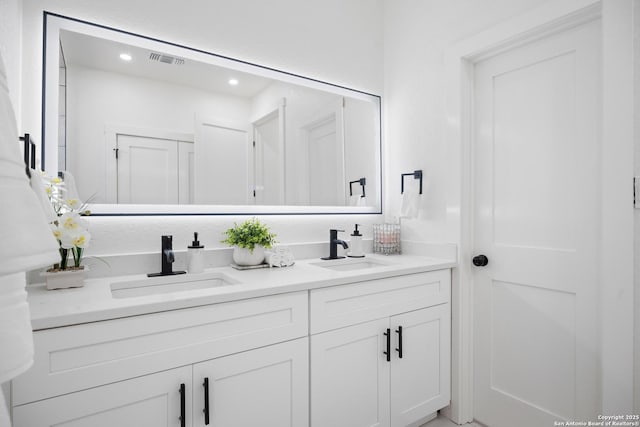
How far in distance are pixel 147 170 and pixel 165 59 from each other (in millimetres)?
531

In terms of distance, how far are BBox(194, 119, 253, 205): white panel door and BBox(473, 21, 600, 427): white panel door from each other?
1281mm

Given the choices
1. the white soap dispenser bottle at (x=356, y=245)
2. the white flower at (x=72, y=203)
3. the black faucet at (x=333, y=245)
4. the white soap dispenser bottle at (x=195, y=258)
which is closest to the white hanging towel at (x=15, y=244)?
the white flower at (x=72, y=203)

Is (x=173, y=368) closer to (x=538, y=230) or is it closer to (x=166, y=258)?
(x=166, y=258)

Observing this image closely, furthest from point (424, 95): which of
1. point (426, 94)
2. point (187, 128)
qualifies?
point (187, 128)

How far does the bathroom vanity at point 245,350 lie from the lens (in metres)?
0.92

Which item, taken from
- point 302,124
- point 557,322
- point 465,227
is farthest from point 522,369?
point 302,124

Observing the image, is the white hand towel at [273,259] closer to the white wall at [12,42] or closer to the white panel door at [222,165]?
the white panel door at [222,165]

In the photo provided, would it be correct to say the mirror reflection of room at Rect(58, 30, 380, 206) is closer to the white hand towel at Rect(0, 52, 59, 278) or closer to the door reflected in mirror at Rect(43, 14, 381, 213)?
the door reflected in mirror at Rect(43, 14, 381, 213)

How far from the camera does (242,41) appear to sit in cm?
180

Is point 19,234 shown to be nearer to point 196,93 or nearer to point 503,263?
point 196,93

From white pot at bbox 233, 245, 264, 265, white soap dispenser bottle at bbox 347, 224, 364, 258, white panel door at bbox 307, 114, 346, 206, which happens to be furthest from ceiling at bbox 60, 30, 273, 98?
white soap dispenser bottle at bbox 347, 224, 364, 258

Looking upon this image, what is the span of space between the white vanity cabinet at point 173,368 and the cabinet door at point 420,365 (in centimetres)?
53

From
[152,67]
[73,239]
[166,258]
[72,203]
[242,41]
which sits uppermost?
[242,41]

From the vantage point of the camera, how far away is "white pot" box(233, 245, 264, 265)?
5.22 ft
